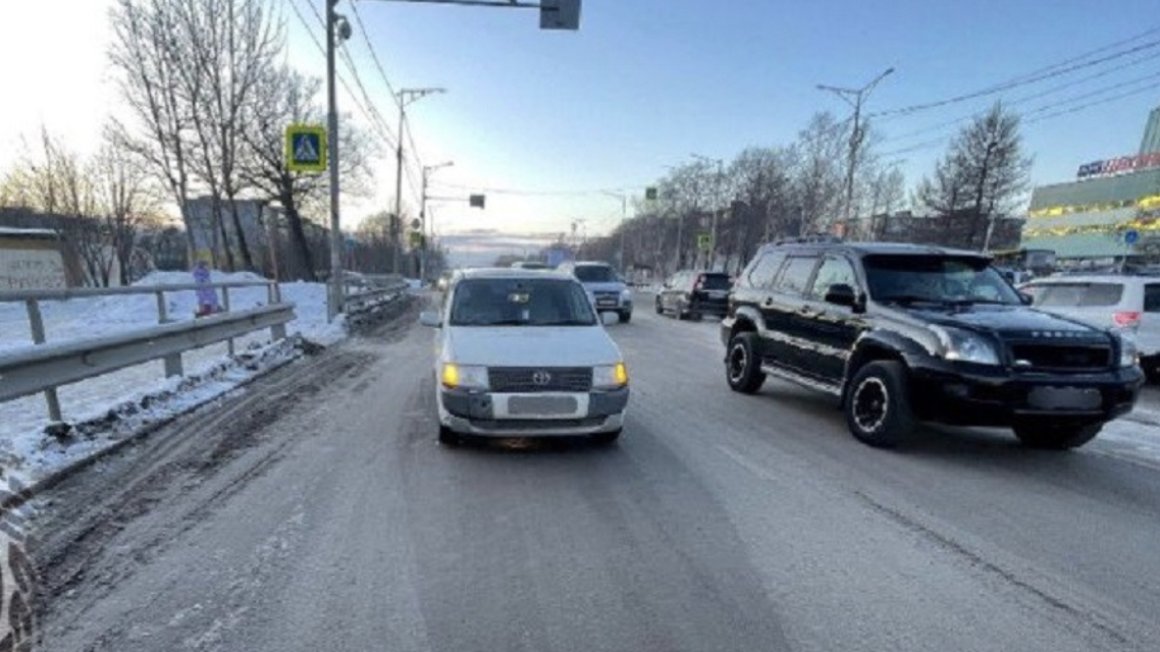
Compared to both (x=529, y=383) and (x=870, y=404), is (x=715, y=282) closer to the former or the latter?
(x=870, y=404)

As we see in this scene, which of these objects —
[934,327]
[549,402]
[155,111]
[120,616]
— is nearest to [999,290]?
[934,327]

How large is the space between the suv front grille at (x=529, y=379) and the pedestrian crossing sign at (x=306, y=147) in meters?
12.5

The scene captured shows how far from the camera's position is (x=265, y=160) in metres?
36.2

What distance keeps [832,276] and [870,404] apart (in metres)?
1.67

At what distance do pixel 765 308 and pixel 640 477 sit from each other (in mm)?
4155

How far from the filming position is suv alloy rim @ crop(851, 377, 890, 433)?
6527mm

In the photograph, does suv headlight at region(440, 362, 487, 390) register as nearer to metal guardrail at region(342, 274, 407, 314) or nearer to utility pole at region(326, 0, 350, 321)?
utility pole at region(326, 0, 350, 321)

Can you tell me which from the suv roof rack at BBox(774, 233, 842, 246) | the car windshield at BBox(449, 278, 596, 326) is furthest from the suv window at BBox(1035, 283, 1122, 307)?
the car windshield at BBox(449, 278, 596, 326)

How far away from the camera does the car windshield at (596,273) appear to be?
2322 centimetres

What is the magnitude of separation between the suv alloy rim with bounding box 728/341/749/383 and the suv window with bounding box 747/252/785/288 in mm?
852

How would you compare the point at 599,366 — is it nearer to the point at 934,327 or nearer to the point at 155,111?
the point at 934,327

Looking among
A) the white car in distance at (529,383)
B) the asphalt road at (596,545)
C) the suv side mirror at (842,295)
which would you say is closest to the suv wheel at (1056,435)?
the asphalt road at (596,545)

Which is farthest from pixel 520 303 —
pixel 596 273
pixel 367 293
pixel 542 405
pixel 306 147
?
pixel 367 293

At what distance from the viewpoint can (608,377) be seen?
19.6 ft
